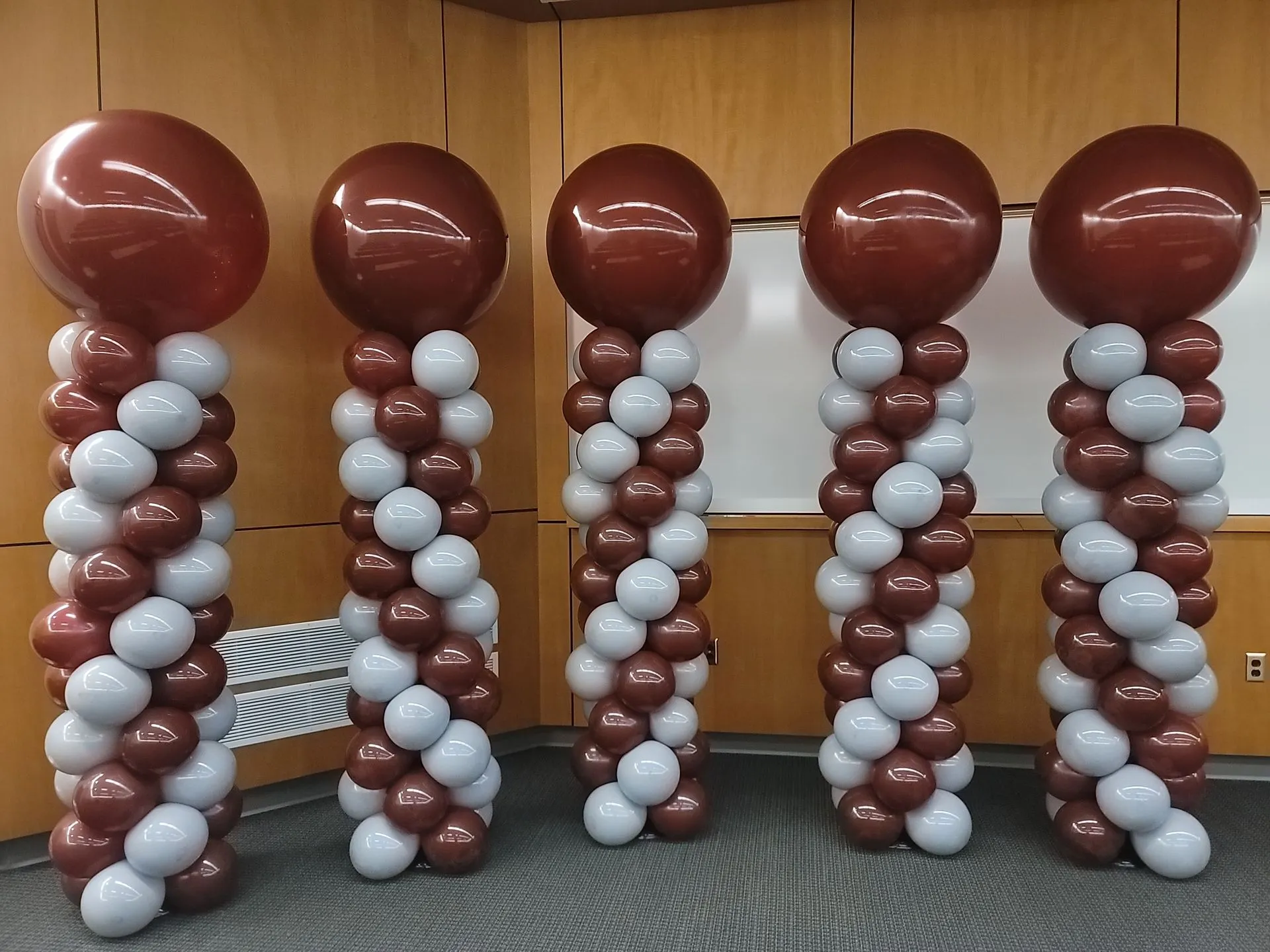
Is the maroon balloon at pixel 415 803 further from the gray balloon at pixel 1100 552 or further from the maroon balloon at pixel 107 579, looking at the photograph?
the gray balloon at pixel 1100 552

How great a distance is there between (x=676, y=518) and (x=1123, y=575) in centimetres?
121

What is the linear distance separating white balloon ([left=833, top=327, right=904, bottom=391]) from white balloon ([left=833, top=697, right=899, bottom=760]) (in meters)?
0.91

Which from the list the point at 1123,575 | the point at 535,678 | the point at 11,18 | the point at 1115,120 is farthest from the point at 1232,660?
the point at 11,18

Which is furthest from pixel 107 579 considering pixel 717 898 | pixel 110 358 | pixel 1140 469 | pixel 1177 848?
pixel 1177 848

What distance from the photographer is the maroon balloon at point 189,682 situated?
2029 mm

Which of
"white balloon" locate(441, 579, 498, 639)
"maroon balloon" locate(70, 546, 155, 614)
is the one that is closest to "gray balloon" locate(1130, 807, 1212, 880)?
"white balloon" locate(441, 579, 498, 639)

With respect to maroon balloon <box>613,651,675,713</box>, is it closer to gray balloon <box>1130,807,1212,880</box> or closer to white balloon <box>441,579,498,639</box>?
white balloon <box>441,579,498,639</box>

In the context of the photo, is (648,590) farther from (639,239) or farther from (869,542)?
(639,239)

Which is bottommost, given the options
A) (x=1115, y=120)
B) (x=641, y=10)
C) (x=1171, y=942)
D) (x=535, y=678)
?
(x=1171, y=942)

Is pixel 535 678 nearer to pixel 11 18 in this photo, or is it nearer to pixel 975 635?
pixel 975 635

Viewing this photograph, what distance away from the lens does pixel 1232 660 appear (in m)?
2.87

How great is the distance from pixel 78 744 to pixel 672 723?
1.52m

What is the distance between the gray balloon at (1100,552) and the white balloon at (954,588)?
0.92 ft

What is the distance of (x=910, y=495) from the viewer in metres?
2.21
